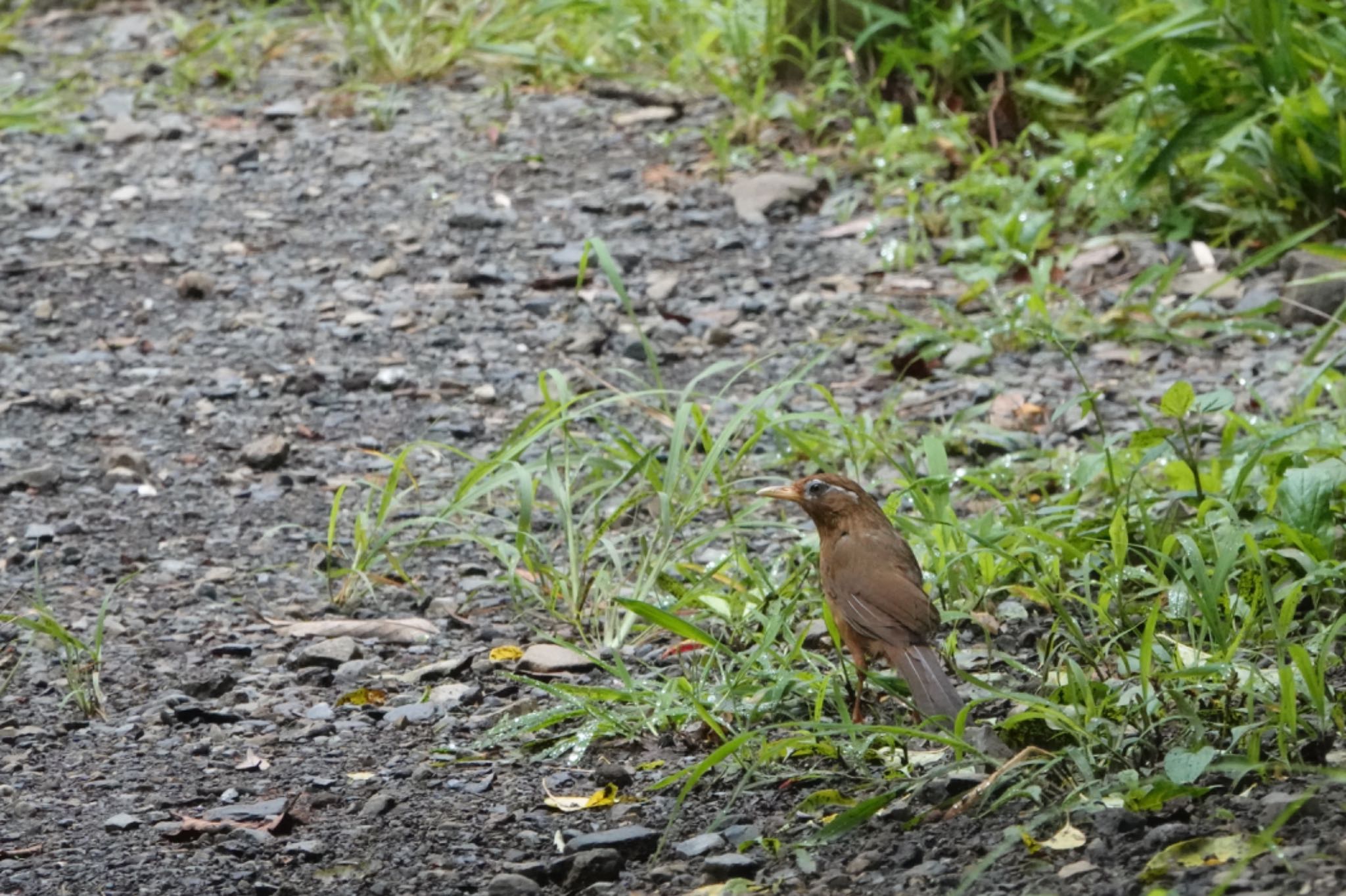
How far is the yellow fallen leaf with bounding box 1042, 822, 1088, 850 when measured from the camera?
2.46 metres

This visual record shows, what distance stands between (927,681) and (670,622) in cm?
47

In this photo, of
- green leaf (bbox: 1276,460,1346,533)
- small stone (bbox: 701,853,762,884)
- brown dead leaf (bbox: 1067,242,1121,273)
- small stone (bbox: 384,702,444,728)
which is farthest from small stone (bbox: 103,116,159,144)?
small stone (bbox: 701,853,762,884)

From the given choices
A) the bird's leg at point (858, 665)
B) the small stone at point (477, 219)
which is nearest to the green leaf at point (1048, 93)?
the small stone at point (477, 219)

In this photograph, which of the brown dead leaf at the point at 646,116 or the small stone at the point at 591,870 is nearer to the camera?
the small stone at the point at 591,870

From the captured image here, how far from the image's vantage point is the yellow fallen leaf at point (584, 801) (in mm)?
2896

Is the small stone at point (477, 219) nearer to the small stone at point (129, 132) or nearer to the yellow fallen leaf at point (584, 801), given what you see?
the small stone at point (129, 132)

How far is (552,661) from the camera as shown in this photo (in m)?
3.61

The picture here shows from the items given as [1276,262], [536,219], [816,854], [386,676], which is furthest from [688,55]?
→ [816,854]

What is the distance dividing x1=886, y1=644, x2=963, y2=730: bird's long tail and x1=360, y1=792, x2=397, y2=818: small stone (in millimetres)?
916

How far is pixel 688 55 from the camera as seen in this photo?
7.43m

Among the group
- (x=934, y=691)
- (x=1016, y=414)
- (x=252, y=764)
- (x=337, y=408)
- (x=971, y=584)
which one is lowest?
(x=1016, y=414)

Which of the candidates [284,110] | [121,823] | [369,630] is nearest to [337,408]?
[369,630]

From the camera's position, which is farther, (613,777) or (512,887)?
(613,777)

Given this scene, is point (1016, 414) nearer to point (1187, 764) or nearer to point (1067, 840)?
point (1187, 764)
